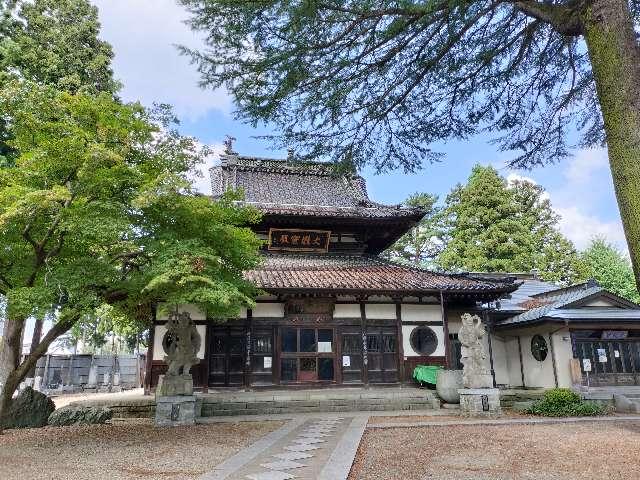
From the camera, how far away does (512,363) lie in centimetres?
1688

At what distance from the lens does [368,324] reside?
1498 centimetres

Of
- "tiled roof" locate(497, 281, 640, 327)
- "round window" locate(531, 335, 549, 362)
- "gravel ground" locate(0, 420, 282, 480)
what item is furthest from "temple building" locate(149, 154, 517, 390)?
"gravel ground" locate(0, 420, 282, 480)

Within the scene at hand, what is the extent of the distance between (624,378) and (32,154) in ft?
60.5

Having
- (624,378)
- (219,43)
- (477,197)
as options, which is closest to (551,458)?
(219,43)

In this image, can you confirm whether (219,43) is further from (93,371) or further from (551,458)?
(93,371)

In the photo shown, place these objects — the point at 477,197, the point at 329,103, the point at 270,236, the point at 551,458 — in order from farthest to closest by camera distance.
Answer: the point at 477,197
the point at 270,236
the point at 551,458
the point at 329,103

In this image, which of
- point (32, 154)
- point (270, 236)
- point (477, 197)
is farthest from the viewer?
point (477, 197)

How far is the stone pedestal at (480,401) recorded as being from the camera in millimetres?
11445

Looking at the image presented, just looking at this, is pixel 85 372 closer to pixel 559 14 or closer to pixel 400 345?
pixel 400 345

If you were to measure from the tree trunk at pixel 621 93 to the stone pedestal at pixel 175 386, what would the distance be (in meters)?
9.60

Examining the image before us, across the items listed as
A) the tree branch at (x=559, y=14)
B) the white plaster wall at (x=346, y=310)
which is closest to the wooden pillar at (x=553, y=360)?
the white plaster wall at (x=346, y=310)

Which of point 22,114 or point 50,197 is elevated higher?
point 22,114

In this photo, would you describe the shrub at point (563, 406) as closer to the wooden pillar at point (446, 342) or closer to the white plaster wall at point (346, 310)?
the wooden pillar at point (446, 342)

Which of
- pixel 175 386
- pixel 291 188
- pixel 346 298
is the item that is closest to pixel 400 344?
pixel 346 298
